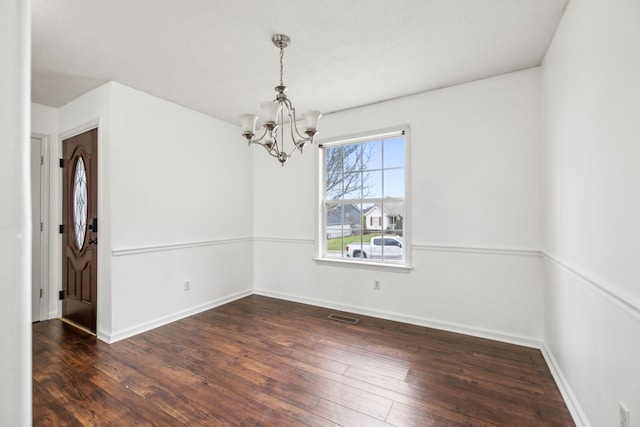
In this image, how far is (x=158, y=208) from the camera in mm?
3209

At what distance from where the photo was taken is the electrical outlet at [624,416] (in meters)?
1.26

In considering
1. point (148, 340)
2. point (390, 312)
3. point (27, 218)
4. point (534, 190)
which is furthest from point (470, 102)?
point (148, 340)

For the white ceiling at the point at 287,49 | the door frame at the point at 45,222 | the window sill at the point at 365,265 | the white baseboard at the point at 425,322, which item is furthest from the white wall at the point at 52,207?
→ the window sill at the point at 365,265

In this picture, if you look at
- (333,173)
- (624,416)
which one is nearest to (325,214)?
(333,173)

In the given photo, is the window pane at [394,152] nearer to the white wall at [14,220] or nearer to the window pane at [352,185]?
the window pane at [352,185]

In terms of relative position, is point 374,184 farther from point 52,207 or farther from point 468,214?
point 52,207

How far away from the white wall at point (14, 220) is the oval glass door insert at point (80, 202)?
131 inches

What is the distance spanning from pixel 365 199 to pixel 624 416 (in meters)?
2.70

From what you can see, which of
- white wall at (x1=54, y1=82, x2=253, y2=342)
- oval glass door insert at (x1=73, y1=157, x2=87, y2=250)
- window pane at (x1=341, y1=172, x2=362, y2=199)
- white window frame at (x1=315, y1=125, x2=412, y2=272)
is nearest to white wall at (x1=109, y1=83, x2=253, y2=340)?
white wall at (x1=54, y1=82, x2=253, y2=342)

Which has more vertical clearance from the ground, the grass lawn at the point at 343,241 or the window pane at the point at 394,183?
the window pane at the point at 394,183

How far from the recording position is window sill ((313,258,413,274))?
10.8ft

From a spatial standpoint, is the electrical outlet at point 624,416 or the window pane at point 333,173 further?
the window pane at point 333,173

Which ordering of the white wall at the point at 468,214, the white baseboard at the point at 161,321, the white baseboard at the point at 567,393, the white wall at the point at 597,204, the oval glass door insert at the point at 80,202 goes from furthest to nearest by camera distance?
the oval glass door insert at the point at 80,202, the white baseboard at the point at 161,321, the white wall at the point at 468,214, the white baseboard at the point at 567,393, the white wall at the point at 597,204

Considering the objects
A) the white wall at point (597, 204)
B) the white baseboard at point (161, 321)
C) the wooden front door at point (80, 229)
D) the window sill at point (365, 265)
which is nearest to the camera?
the white wall at point (597, 204)
